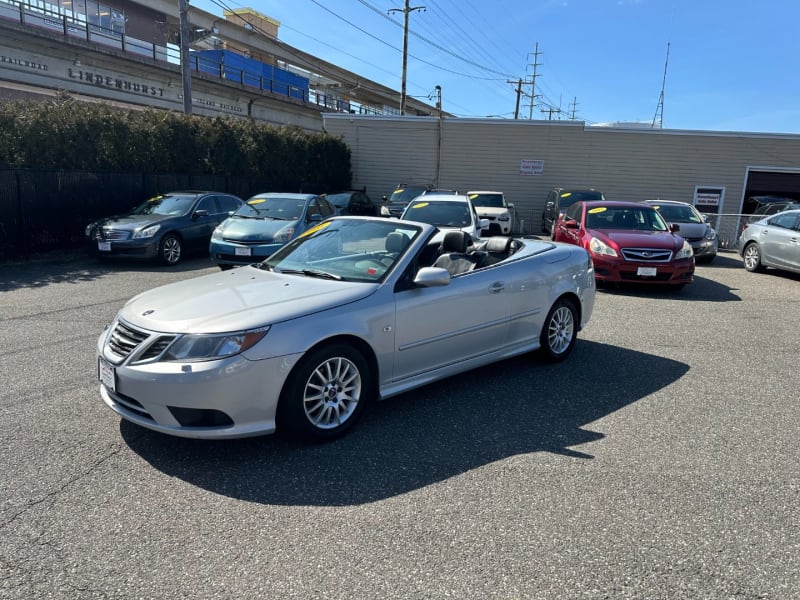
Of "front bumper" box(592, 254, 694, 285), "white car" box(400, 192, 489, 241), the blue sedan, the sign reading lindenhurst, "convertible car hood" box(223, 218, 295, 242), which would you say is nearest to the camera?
"front bumper" box(592, 254, 694, 285)

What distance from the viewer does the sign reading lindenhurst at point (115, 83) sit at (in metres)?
25.7

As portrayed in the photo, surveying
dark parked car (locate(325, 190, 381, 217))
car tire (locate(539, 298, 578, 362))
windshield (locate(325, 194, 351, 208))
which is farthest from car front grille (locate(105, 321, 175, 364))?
windshield (locate(325, 194, 351, 208))

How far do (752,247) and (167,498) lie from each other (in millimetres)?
13409

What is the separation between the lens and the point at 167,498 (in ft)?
9.96

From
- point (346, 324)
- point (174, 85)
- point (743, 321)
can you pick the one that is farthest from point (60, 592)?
point (174, 85)

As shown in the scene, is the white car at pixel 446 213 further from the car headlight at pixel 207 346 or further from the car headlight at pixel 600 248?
the car headlight at pixel 207 346

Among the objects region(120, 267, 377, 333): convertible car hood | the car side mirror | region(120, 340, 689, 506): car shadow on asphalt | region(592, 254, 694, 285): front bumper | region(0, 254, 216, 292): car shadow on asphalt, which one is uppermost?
the car side mirror

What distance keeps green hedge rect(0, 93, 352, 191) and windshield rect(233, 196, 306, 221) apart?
432cm

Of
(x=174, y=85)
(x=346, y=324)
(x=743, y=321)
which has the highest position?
(x=174, y=85)

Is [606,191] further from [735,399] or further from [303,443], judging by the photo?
[303,443]

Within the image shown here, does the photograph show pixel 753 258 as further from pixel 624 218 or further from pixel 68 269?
pixel 68 269

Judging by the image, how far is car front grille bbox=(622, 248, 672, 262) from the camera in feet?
30.6

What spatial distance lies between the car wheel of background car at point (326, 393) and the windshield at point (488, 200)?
51.3ft

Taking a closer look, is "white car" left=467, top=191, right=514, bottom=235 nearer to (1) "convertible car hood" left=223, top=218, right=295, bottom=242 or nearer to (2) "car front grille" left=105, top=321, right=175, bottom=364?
(1) "convertible car hood" left=223, top=218, right=295, bottom=242
